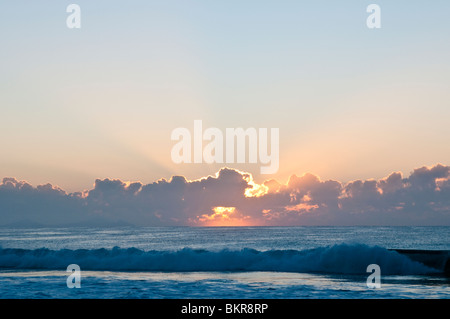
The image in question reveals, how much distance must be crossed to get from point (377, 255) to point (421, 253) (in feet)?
9.97

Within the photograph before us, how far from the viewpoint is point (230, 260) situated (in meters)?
37.4

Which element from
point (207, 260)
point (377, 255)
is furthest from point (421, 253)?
point (207, 260)

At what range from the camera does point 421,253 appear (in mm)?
32969

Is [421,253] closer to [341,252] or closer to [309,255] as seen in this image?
[341,252]

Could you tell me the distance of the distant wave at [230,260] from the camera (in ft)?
110

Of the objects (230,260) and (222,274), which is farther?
(230,260)

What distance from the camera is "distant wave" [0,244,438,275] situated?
33406 mm

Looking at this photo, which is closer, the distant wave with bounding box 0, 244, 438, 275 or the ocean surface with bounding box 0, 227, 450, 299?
the ocean surface with bounding box 0, 227, 450, 299

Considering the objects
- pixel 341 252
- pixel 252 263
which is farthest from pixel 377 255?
pixel 252 263

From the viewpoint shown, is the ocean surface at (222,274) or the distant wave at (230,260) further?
the distant wave at (230,260)
